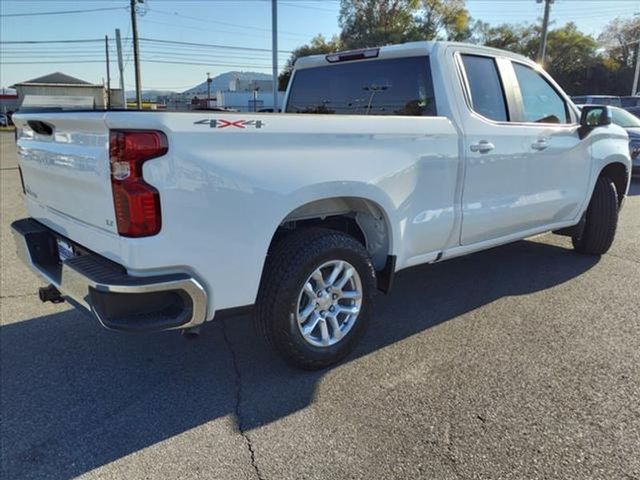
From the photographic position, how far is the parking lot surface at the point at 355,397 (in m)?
2.41

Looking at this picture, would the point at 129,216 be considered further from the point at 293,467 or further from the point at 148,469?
the point at 293,467

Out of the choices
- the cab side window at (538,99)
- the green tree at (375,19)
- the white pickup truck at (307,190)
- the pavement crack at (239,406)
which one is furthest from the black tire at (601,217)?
the green tree at (375,19)

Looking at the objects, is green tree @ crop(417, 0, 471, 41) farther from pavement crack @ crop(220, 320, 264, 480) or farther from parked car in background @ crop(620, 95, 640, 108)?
pavement crack @ crop(220, 320, 264, 480)

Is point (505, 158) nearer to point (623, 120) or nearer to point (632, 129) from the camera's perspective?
point (632, 129)

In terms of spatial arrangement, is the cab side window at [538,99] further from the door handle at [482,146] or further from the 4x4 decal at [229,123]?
the 4x4 decal at [229,123]

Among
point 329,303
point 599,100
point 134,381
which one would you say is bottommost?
point 134,381

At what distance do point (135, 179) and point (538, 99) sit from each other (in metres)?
→ 3.59

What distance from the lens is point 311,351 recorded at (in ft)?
10.2

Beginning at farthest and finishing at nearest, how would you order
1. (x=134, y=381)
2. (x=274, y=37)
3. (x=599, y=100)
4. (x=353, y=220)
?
(x=274, y=37)
(x=599, y=100)
(x=353, y=220)
(x=134, y=381)

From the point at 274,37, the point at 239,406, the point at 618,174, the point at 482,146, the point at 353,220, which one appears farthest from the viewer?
the point at 274,37

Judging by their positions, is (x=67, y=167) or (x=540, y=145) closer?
(x=67, y=167)

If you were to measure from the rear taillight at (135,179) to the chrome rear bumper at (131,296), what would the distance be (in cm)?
23

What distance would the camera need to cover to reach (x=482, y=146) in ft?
12.2

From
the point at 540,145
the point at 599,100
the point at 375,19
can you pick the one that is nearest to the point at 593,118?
the point at 540,145
